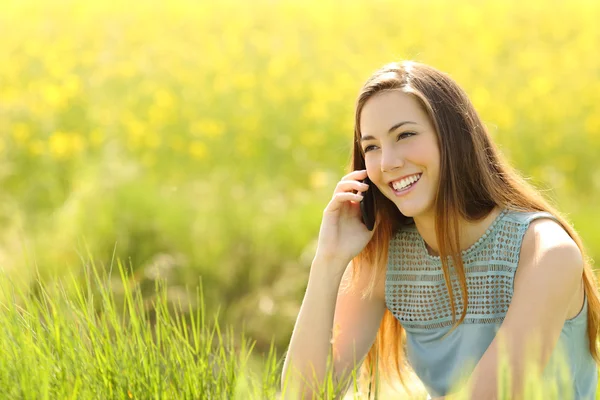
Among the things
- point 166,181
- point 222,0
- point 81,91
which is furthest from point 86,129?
point 222,0

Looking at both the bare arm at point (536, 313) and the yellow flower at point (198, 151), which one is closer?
the bare arm at point (536, 313)

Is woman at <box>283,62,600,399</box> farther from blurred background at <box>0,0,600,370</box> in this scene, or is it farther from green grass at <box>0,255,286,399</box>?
blurred background at <box>0,0,600,370</box>

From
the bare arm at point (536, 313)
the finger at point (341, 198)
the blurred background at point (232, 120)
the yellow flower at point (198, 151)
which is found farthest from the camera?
the yellow flower at point (198, 151)

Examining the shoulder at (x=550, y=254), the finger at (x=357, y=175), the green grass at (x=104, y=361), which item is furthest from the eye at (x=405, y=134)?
the green grass at (x=104, y=361)

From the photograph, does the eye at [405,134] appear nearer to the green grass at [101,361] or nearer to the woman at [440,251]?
the woman at [440,251]

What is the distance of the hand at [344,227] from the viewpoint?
263cm

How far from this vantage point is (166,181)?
628cm

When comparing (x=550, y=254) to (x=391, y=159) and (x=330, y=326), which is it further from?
(x=330, y=326)

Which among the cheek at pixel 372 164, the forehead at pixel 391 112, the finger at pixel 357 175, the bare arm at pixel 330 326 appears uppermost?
the forehead at pixel 391 112

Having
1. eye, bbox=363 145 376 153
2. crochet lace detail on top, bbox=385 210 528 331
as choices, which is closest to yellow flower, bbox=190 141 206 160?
crochet lace detail on top, bbox=385 210 528 331

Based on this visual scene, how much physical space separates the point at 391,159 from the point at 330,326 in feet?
1.55

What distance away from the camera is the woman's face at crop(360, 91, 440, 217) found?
2.45m

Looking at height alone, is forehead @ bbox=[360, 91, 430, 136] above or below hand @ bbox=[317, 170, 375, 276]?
above

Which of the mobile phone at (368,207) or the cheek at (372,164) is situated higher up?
the cheek at (372,164)
